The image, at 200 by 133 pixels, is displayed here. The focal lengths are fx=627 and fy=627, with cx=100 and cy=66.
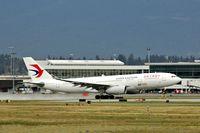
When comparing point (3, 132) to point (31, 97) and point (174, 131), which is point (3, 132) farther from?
point (31, 97)

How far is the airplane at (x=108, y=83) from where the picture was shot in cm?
11375

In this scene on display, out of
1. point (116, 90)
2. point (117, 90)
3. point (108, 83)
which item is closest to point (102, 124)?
point (117, 90)

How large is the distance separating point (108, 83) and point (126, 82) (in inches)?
142

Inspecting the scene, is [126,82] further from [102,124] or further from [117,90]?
[102,124]

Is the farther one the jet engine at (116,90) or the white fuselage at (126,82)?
the white fuselage at (126,82)

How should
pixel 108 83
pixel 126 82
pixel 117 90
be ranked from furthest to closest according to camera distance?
pixel 108 83 → pixel 126 82 → pixel 117 90

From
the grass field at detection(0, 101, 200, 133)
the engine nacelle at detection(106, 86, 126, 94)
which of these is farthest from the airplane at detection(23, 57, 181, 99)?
the grass field at detection(0, 101, 200, 133)

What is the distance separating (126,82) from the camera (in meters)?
114

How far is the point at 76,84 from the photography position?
116750 millimetres

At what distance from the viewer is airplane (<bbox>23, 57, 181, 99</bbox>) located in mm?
113750

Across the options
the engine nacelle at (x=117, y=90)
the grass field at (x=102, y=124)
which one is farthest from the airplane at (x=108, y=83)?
the grass field at (x=102, y=124)

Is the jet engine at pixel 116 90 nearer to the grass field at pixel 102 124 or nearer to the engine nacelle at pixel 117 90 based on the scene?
the engine nacelle at pixel 117 90

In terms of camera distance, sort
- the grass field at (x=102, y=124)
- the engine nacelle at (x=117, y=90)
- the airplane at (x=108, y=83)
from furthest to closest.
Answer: the airplane at (x=108, y=83), the engine nacelle at (x=117, y=90), the grass field at (x=102, y=124)

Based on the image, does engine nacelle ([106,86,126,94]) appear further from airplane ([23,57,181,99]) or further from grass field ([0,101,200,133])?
grass field ([0,101,200,133])
